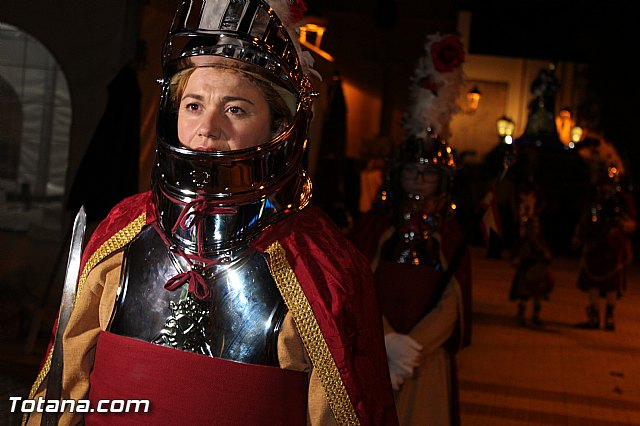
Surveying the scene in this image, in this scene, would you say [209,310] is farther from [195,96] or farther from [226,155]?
[195,96]

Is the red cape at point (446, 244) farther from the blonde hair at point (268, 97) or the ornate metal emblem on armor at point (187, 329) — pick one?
the ornate metal emblem on armor at point (187, 329)

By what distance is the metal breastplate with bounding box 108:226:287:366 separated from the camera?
2000mm

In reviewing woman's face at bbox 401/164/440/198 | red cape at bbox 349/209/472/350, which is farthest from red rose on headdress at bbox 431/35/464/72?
red cape at bbox 349/209/472/350

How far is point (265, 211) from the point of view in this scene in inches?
83.5

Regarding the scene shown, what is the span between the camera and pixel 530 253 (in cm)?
970

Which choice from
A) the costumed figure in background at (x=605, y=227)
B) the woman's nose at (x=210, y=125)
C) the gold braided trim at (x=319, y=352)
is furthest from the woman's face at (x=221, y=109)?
the costumed figure in background at (x=605, y=227)

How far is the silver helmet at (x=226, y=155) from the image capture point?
2.05 metres

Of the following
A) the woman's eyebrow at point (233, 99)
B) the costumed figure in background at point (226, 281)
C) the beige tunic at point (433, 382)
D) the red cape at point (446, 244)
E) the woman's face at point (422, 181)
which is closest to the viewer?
the costumed figure in background at point (226, 281)

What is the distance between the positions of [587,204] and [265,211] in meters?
8.61

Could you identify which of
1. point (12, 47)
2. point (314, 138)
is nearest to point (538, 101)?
point (314, 138)

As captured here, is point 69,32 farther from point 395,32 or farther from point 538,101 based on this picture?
point 395,32

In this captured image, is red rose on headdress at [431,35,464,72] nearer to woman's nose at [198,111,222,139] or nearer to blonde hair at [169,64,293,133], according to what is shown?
blonde hair at [169,64,293,133]

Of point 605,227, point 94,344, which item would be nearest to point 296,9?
point 94,344

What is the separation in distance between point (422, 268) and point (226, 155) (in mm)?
2223
